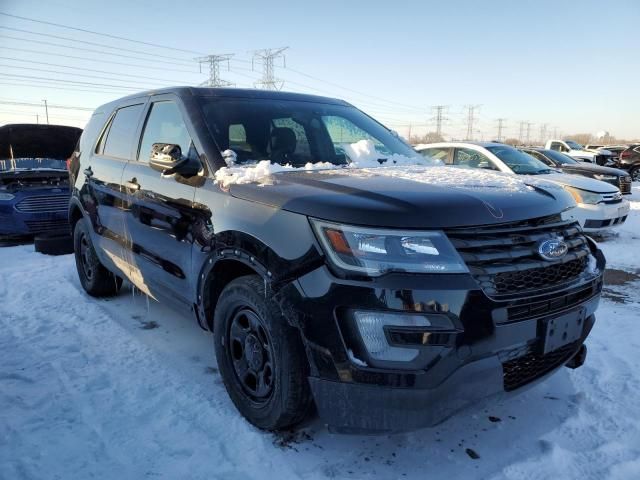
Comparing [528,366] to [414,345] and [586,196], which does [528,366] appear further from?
[586,196]

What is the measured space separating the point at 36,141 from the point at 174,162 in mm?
8275

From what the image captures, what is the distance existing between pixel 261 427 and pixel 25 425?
1.33 meters

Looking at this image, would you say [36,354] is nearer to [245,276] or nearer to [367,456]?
[245,276]

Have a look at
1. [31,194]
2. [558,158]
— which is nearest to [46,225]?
[31,194]

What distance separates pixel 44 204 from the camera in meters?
7.92

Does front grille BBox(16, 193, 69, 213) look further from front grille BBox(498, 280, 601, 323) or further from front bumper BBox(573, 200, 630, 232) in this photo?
front bumper BBox(573, 200, 630, 232)

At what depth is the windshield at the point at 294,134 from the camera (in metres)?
3.04

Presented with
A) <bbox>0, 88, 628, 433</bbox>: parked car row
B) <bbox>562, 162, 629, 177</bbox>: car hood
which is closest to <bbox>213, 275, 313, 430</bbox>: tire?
<bbox>0, 88, 628, 433</bbox>: parked car row

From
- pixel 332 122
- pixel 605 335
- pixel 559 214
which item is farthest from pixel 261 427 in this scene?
pixel 605 335

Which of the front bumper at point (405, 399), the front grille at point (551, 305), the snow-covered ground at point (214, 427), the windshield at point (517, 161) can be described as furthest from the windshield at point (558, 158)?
the front bumper at point (405, 399)

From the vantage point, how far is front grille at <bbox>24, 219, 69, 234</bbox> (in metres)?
7.86

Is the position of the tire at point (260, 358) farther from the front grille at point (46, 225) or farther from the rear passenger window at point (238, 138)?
the front grille at point (46, 225)

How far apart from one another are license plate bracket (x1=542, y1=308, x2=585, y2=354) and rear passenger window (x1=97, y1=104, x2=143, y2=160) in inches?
129

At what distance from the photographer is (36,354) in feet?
11.7
